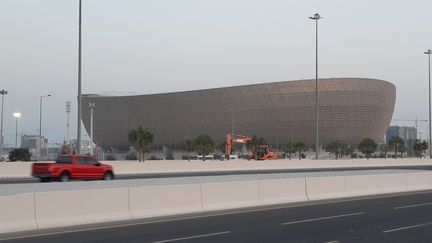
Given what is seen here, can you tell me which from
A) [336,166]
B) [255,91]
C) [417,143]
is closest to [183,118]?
[255,91]

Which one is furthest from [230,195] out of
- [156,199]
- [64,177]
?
[64,177]

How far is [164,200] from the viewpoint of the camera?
1920cm

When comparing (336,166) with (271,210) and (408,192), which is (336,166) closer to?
(408,192)

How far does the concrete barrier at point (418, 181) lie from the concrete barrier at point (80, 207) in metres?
19.0

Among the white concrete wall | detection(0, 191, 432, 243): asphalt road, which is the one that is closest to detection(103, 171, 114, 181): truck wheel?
the white concrete wall

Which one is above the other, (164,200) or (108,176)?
(164,200)

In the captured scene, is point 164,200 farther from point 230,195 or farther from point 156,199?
point 230,195

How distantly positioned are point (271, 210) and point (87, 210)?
6869 millimetres

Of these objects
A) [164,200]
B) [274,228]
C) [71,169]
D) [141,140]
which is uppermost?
[141,140]

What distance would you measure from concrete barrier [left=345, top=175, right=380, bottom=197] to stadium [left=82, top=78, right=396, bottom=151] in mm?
115883

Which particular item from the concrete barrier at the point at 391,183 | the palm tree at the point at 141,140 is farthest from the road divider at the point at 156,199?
the palm tree at the point at 141,140

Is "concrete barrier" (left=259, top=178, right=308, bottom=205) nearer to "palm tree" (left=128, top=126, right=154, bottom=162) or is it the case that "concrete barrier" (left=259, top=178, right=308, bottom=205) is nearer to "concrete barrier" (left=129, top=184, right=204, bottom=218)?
"concrete barrier" (left=129, top=184, right=204, bottom=218)

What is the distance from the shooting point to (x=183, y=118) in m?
160

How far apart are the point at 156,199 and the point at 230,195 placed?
11.5ft
